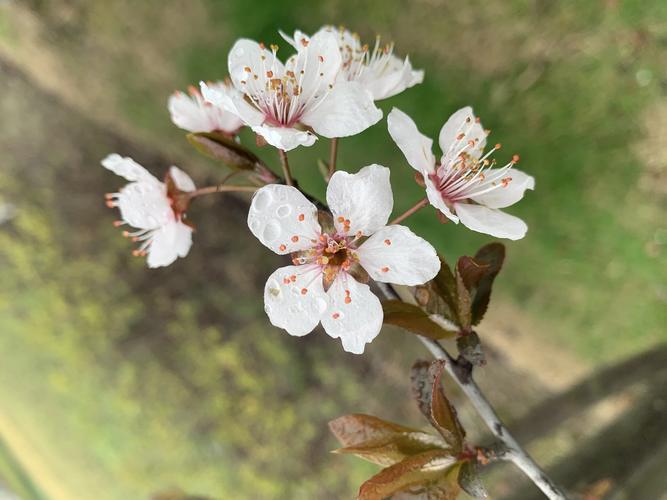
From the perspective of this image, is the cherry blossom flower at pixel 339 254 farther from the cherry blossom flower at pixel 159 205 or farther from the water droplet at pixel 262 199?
the cherry blossom flower at pixel 159 205

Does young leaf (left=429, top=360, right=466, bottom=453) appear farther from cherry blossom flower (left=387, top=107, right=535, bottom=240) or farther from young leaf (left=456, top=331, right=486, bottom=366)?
cherry blossom flower (left=387, top=107, right=535, bottom=240)

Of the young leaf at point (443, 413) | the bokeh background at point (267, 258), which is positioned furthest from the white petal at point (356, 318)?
the bokeh background at point (267, 258)

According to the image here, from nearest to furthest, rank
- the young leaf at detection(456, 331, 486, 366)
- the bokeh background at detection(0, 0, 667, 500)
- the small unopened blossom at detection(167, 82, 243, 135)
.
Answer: the young leaf at detection(456, 331, 486, 366) < the small unopened blossom at detection(167, 82, 243, 135) < the bokeh background at detection(0, 0, 667, 500)

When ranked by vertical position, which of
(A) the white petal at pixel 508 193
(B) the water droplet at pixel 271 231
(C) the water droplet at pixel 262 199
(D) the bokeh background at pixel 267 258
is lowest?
(A) the white petal at pixel 508 193

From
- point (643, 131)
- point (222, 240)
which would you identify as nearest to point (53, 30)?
point (222, 240)

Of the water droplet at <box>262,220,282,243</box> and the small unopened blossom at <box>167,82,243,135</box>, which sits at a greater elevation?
the small unopened blossom at <box>167,82,243,135</box>

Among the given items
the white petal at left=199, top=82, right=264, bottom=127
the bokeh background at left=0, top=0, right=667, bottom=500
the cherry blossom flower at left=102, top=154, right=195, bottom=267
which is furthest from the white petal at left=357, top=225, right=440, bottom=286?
the bokeh background at left=0, top=0, right=667, bottom=500
